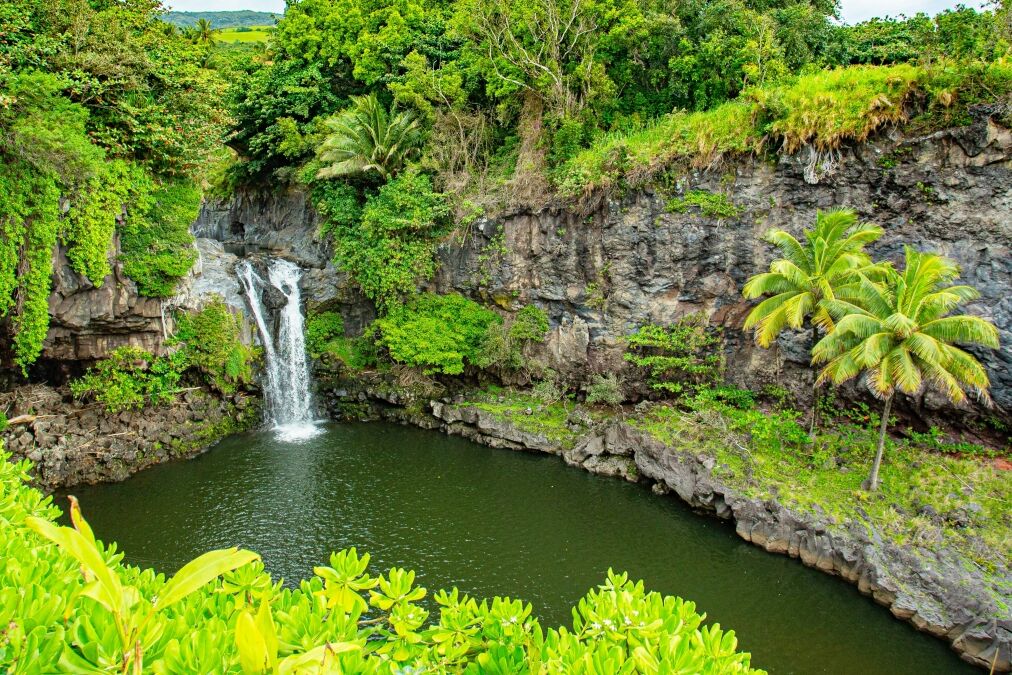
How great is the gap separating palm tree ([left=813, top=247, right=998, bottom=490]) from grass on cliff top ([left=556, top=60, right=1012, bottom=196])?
205 inches

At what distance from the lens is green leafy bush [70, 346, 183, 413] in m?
18.3

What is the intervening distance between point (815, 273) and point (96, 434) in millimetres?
21001

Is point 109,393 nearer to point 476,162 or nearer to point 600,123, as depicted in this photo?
point 476,162

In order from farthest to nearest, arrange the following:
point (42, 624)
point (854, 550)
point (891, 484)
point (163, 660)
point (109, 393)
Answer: point (109, 393), point (891, 484), point (854, 550), point (42, 624), point (163, 660)

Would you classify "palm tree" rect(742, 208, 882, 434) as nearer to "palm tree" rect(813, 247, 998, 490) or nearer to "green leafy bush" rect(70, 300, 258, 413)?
"palm tree" rect(813, 247, 998, 490)

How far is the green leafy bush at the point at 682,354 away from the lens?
63.1 feet

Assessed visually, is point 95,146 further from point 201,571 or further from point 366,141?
point 201,571

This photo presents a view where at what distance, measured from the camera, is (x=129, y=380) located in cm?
1873

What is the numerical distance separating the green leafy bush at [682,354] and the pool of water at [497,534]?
424 cm

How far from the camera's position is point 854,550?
12945 millimetres

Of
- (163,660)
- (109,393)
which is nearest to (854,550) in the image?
(163,660)

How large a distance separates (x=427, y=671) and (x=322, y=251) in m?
24.1

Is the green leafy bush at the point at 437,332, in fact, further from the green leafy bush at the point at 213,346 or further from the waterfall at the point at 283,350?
the green leafy bush at the point at 213,346

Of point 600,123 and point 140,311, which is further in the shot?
point 600,123
